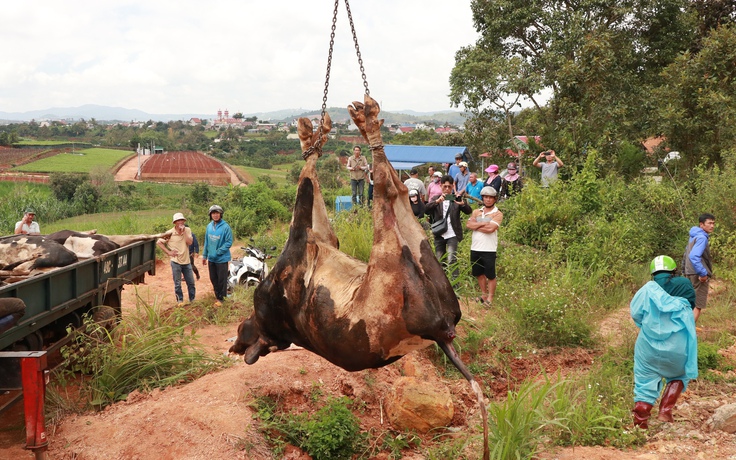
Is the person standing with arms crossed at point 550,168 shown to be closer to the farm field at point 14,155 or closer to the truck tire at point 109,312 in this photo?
the truck tire at point 109,312

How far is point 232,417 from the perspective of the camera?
5555 mm

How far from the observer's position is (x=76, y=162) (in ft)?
137

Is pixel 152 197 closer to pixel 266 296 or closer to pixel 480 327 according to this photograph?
pixel 480 327

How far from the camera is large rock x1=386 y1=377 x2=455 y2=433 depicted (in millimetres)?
6098

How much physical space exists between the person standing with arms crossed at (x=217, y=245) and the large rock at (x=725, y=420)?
654 cm

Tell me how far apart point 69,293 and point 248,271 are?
4.36 meters

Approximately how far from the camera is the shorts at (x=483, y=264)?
8.46 metres

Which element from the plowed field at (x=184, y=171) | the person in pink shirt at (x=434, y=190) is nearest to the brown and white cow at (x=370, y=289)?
the person in pink shirt at (x=434, y=190)

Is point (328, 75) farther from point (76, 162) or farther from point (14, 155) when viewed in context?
point (14, 155)

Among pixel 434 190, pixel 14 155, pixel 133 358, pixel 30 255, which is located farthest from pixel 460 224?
pixel 14 155

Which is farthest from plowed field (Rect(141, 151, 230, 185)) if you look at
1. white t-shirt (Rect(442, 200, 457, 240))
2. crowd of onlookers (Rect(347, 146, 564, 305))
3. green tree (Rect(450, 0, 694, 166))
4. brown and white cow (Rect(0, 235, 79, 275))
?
brown and white cow (Rect(0, 235, 79, 275))

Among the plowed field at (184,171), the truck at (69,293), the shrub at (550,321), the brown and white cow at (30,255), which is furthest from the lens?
the plowed field at (184,171)

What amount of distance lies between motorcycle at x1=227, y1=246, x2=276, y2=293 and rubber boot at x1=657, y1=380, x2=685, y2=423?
6.56 m

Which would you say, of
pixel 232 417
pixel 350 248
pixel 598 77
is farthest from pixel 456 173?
pixel 232 417
